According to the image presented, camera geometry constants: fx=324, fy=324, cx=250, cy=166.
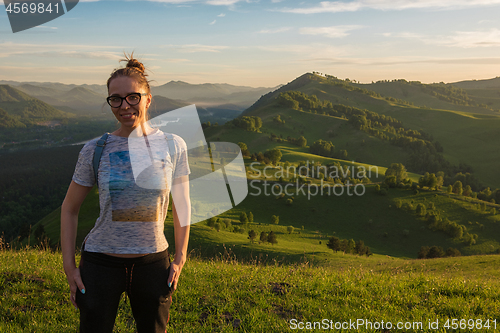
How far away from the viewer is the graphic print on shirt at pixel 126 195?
2.35 m

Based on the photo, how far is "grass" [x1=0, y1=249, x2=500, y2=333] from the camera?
13.7ft

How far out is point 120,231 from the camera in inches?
94.6

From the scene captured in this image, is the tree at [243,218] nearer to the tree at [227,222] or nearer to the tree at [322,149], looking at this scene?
the tree at [227,222]

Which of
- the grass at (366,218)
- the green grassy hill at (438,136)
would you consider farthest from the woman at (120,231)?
the green grassy hill at (438,136)

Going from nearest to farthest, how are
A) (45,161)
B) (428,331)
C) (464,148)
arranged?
(428,331)
(464,148)
(45,161)

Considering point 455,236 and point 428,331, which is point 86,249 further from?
point 455,236

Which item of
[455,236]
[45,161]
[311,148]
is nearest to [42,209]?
[45,161]

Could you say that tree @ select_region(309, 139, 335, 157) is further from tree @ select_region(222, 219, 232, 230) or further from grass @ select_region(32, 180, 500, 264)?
tree @ select_region(222, 219, 232, 230)

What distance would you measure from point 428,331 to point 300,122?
170 meters

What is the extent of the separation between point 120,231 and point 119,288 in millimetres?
447

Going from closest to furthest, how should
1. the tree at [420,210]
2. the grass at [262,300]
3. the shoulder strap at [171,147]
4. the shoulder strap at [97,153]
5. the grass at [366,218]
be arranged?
1. the shoulder strap at [97,153]
2. the shoulder strap at [171,147]
3. the grass at [262,300]
4. the grass at [366,218]
5. the tree at [420,210]

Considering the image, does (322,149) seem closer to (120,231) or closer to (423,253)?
(423,253)

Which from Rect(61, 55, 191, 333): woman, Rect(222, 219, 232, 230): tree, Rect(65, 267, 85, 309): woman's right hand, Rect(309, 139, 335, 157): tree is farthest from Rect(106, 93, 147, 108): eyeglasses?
Rect(309, 139, 335, 157): tree

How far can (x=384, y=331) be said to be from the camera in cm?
411
